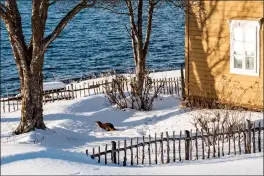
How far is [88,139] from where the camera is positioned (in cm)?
1873

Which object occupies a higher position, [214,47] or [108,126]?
[214,47]

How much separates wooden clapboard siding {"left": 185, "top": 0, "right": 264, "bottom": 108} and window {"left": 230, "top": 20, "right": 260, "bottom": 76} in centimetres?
15

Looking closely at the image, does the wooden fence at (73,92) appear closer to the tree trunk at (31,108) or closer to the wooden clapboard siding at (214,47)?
the wooden clapboard siding at (214,47)

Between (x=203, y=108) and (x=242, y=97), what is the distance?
1497 mm

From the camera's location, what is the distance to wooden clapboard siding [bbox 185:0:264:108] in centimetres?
2019

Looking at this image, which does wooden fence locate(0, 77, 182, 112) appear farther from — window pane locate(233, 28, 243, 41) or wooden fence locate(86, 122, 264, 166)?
wooden fence locate(86, 122, 264, 166)

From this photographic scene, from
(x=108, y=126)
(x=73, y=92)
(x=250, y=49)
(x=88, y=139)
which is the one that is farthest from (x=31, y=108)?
(x=73, y=92)

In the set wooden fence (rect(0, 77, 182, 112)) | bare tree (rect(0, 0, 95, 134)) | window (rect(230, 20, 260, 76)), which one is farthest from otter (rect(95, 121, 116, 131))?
wooden fence (rect(0, 77, 182, 112))

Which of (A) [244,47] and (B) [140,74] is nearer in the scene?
(A) [244,47]

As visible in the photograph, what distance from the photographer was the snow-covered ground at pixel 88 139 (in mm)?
12656

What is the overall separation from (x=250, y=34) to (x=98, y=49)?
33.0 metres

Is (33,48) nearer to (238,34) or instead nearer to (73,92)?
(238,34)

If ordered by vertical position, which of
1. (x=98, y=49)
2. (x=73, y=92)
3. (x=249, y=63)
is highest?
(x=249, y=63)

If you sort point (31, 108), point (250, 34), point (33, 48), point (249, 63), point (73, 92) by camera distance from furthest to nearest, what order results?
point (73, 92), point (249, 63), point (250, 34), point (31, 108), point (33, 48)
